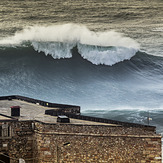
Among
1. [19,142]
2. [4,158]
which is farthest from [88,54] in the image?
[4,158]

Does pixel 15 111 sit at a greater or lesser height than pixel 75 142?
greater

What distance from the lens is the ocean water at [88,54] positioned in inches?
2721

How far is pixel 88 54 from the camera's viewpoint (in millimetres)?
79875

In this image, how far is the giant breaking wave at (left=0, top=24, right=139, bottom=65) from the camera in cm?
8044

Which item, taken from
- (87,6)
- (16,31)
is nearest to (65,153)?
(16,31)

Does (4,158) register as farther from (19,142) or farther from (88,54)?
(88,54)

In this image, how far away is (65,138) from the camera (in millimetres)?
31625

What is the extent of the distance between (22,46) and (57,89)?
43.9 feet

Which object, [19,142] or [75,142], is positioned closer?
[75,142]

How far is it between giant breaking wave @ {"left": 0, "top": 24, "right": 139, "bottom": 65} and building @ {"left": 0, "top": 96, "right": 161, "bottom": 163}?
151ft

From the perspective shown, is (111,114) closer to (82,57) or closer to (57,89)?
(57,89)

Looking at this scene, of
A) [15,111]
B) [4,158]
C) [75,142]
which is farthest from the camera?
[15,111]

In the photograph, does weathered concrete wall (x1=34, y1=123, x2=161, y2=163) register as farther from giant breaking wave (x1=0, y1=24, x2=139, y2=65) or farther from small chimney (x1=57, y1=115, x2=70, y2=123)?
giant breaking wave (x1=0, y1=24, x2=139, y2=65)

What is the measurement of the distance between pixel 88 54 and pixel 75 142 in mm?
48745
